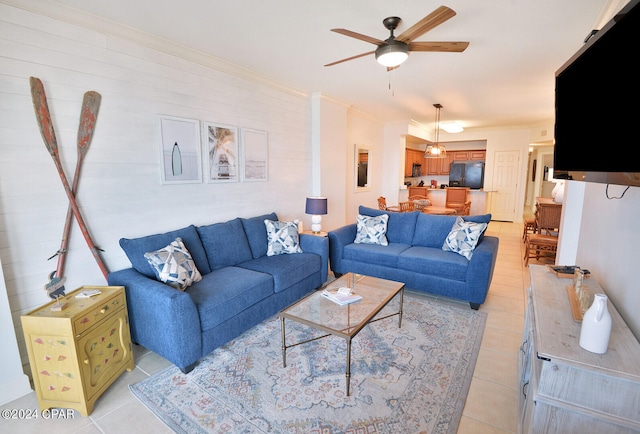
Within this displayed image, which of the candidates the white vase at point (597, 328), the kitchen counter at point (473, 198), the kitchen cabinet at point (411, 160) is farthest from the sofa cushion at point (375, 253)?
the kitchen cabinet at point (411, 160)

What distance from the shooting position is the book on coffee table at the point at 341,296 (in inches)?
93.9

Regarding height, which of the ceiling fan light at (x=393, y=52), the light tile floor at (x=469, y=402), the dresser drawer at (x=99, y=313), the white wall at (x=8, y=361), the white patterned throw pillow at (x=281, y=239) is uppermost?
the ceiling fan light at (x=393, y=52)

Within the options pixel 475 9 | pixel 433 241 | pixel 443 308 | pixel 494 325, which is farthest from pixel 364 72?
pixel 494 325

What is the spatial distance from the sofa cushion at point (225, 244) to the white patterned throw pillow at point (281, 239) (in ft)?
0.92

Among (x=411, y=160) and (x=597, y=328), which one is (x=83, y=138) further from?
(x=411, y=160)

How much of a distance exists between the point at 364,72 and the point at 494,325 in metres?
3.20

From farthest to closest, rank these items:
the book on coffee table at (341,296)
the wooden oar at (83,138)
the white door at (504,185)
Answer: the white door at (504,185) < the book on coffee table at (341,296) < the wooden oar at (83,138)

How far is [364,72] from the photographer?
12.3ft

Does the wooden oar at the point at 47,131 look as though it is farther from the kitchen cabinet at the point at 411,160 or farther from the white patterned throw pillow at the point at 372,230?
the kitchen cabinet at the point at 411,160

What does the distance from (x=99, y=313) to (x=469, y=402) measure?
8.15 feet

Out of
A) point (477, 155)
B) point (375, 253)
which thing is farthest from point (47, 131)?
point (477, 155)

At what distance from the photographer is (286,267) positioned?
122 inches

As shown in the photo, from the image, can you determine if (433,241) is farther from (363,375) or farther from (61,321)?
(61,321)

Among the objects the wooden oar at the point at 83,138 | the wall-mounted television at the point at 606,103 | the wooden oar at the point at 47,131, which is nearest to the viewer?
the wall-mounted television at the point at 606,103
